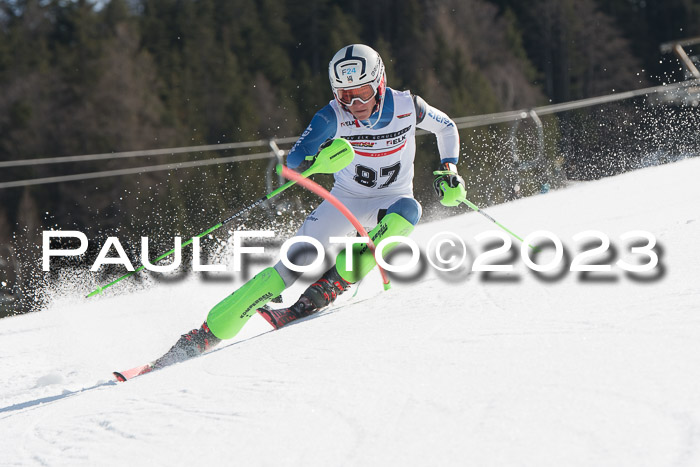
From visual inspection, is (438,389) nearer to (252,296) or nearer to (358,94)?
(252,296)

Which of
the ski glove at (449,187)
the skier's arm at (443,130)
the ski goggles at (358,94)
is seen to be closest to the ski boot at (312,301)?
the ski glove at (449,187)

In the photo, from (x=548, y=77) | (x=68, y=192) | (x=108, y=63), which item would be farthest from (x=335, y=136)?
(x=548, y=77)

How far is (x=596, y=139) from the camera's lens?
14531 mm

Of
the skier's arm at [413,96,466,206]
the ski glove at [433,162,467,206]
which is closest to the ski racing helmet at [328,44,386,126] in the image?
the skier's arm at [413,96,466,206]

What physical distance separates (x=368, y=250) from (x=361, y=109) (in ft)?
2.46

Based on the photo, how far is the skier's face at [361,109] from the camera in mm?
4387

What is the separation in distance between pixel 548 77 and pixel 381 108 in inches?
1756

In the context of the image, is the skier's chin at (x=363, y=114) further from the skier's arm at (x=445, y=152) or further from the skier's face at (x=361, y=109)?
the skier's arm at (x=445, y=152)

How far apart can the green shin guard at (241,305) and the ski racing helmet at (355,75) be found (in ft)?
3.37

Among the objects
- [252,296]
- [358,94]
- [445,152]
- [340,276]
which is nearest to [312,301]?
[340,276]

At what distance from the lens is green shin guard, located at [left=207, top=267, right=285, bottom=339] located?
13.3ft

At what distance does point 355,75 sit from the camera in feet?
14.1

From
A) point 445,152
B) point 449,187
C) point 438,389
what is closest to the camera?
point 438,389

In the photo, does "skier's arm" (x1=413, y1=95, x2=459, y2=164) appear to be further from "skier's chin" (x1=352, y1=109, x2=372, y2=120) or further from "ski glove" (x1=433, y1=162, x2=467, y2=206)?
"skier's chin" (x1=352, y1=109, x2=372, y2=120)
